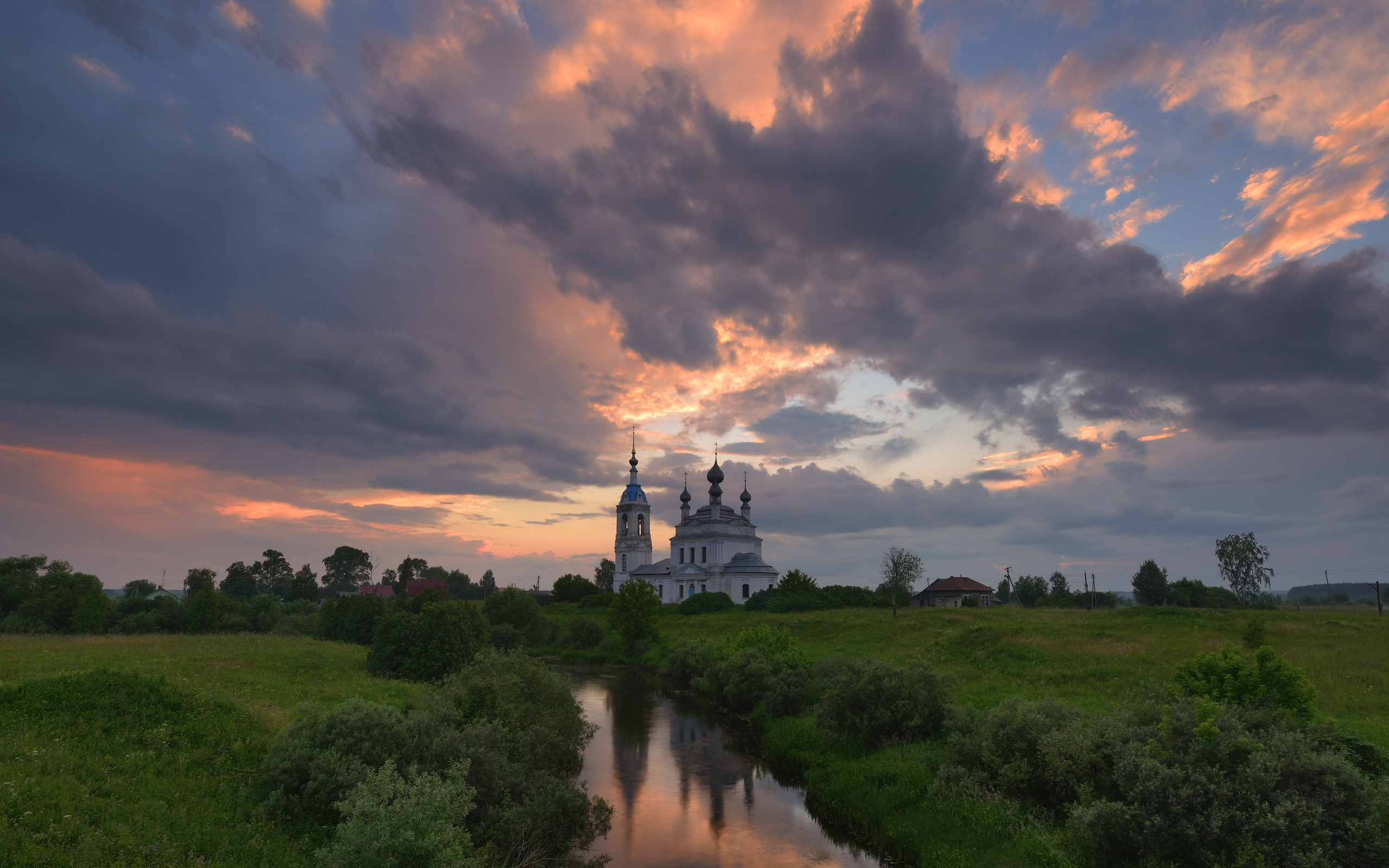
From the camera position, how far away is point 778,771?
29.6m

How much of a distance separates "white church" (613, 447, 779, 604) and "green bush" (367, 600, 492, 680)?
66.4 m

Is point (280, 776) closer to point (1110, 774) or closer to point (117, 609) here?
point (1110, 774)

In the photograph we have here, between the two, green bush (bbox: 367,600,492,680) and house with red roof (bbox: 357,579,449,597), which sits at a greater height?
house with red roof (bbox: 357,579,449,597)

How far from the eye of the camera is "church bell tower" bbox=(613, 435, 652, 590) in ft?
385

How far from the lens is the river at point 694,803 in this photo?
2091 cm

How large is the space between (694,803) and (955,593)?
95008 mm

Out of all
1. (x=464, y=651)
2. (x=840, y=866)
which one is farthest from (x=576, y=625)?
(x=840, y=866)

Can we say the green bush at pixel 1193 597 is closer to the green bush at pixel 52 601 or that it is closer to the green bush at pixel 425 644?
the green bush at pixel 425 644

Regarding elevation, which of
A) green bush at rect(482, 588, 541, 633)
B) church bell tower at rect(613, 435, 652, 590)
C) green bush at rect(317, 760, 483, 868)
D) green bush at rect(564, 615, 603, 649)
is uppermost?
church bell tower at rect(613, 435, 652, 590)

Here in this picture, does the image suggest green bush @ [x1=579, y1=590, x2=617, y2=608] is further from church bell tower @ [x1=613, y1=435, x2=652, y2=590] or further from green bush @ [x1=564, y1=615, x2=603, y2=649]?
green bush @ [x1=564, y1=615, x2=603, y2=649]

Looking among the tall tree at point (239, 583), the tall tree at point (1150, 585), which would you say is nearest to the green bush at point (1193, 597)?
the tall tree at point (1150, 585)

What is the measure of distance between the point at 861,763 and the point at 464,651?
23063 millimetres

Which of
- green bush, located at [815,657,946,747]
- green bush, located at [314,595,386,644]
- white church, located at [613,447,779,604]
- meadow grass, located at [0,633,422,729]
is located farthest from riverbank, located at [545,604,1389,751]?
white church, located at [613,447,779,604]

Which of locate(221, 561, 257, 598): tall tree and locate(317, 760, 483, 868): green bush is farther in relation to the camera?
locate(221, 561, 257, 598): tall tree
